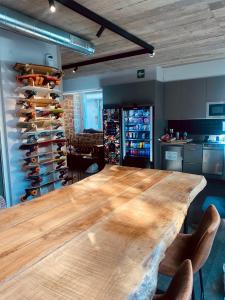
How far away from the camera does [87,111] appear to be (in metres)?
7.91

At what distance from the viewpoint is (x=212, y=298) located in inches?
74.5

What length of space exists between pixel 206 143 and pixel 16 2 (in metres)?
4.25

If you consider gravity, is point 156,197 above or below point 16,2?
below

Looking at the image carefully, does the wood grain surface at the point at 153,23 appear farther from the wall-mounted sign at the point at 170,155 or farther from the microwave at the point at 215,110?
the wall-mounted sign at the point at 170,155

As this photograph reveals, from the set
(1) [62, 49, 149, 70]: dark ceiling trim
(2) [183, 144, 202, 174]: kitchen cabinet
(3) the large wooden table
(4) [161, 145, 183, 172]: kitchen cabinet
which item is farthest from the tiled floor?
(1) [62, 49, 149, 70]: dark ceiling trim

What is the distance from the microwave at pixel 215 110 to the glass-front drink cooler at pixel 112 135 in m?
2.03

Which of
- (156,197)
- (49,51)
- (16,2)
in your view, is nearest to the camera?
(156,197)

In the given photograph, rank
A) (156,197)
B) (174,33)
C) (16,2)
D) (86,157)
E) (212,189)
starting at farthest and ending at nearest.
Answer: (86,157) < (212,189) < (174,33) < (16,2) < (156,197)

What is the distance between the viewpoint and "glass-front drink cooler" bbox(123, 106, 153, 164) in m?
5.42

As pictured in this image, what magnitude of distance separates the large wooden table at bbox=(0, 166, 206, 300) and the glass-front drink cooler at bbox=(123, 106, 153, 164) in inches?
134

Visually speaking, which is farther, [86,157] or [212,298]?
[86,157]

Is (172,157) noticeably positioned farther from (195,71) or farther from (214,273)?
(214,273)

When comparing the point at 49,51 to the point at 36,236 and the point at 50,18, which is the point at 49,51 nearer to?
the point at 50,18

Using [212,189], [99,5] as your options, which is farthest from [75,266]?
[212,189]
